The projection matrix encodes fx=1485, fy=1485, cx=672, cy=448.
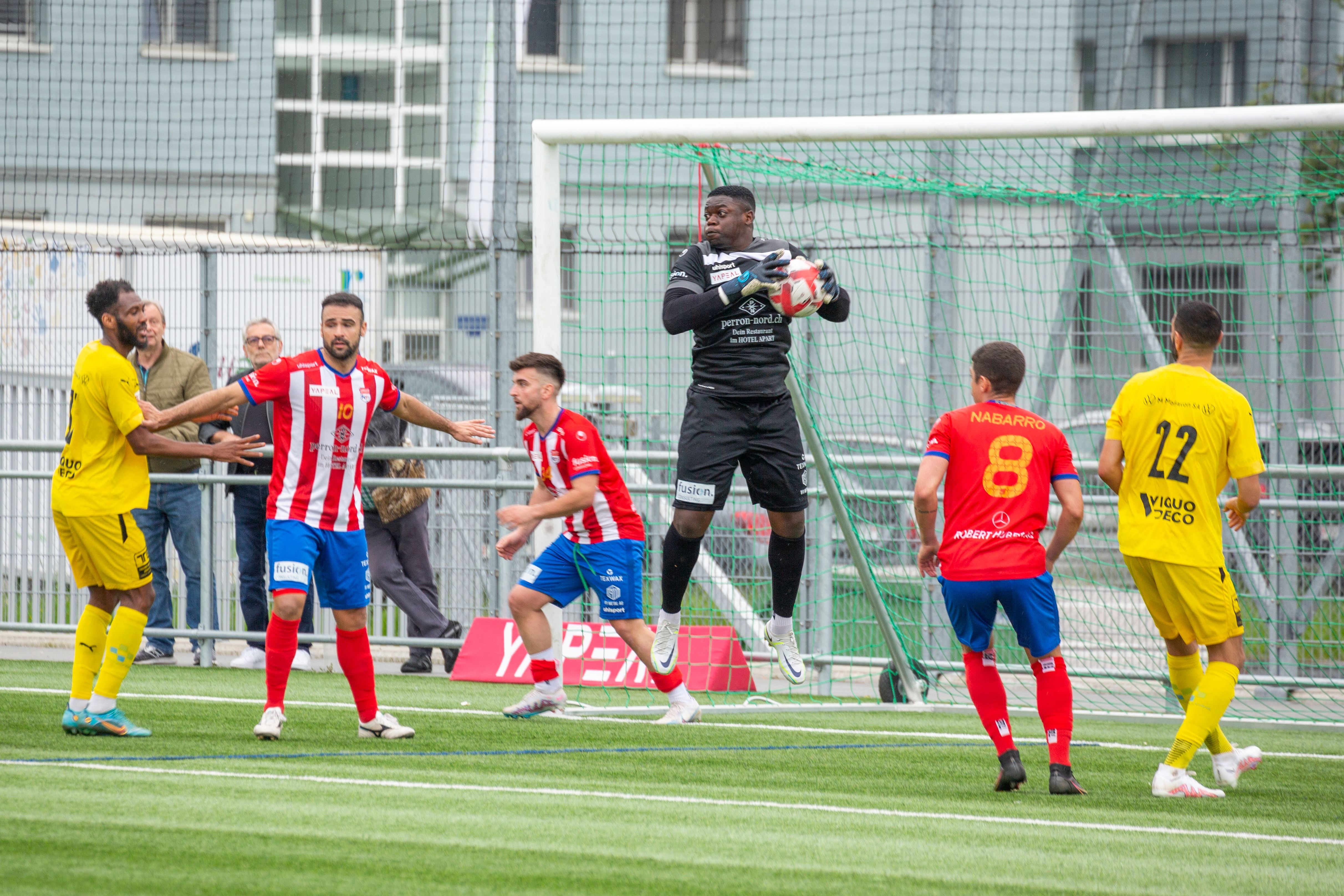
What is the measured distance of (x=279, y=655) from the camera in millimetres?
7199

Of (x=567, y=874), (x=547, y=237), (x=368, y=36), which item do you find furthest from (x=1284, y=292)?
(x=368, y=36)

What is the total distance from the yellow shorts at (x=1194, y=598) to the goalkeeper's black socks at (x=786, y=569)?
1995 millimetres

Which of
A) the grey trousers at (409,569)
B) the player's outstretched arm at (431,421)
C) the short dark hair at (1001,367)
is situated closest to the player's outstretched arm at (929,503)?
the short dark hair at (1001,367)

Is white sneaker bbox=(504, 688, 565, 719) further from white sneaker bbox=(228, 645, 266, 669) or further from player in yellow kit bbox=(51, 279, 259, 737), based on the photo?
white sneaker bbox=(228, 645, 266, 669)

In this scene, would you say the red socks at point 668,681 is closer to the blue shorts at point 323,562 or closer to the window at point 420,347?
the blue shorts at point 323,562

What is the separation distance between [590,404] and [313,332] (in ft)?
7.51

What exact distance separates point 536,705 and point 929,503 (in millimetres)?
3053

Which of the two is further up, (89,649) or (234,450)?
(234,450)

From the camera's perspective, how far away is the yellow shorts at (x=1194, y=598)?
251 inches

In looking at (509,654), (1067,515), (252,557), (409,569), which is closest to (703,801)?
(1067,515)

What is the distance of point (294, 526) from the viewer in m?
7.10

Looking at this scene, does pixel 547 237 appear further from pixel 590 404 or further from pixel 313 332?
pixel 313 332

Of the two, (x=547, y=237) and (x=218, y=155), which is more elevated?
(x=218, y=155)

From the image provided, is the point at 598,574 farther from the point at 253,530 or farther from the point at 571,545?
the point at 253,530
